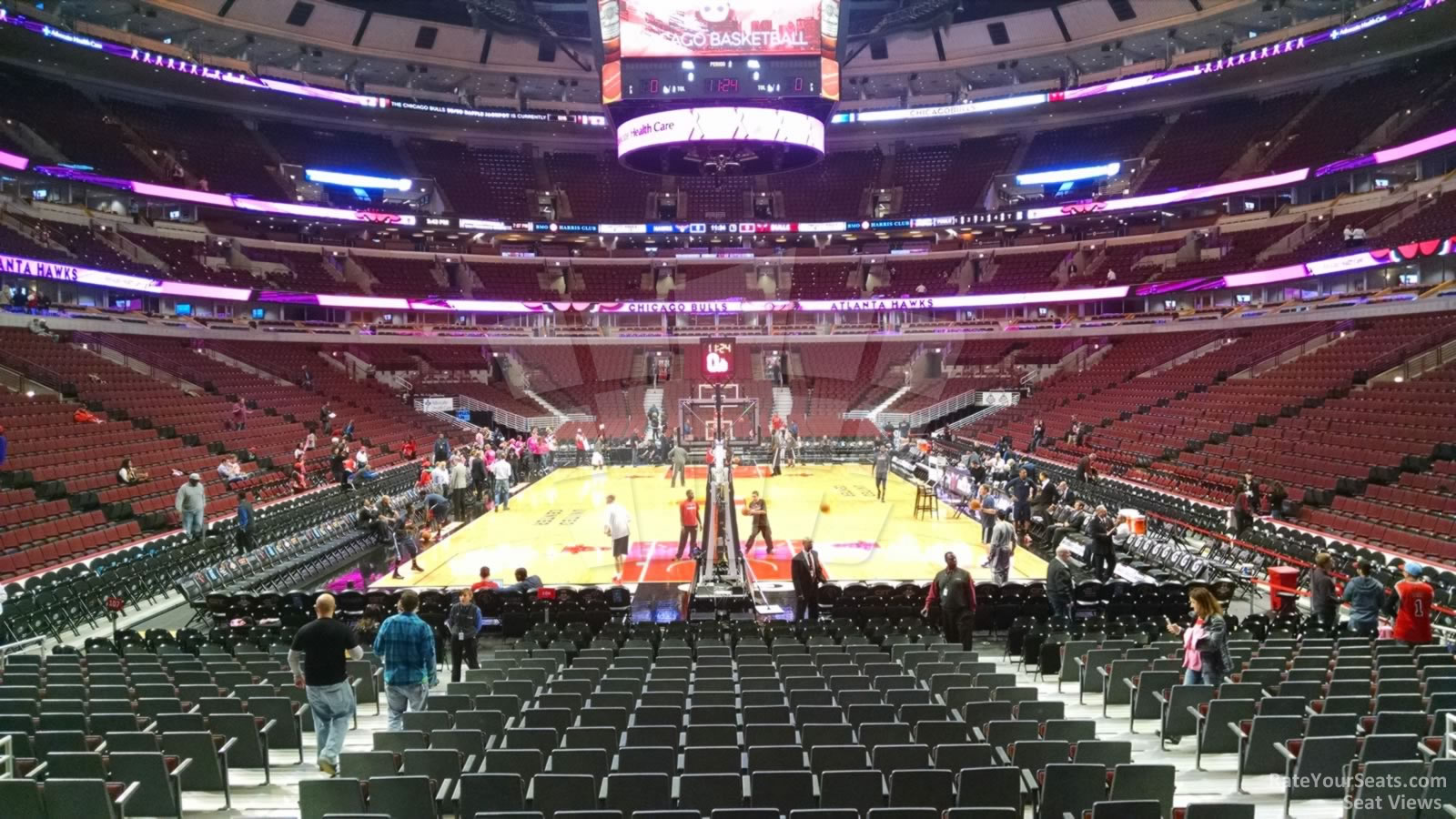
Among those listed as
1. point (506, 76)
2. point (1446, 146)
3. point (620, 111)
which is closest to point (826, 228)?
point (506, 76)

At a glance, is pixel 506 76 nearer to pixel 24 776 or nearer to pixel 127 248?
pixel 127 248

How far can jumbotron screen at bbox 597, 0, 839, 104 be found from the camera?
23531 mm

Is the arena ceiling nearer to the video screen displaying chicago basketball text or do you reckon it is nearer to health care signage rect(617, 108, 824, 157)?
the video screen displaying chicago basketball text

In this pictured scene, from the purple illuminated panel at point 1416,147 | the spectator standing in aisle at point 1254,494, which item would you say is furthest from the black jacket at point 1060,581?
the purple illuminated panel at point 1416,147

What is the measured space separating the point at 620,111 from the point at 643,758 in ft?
75.9

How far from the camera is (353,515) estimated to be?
19922mm

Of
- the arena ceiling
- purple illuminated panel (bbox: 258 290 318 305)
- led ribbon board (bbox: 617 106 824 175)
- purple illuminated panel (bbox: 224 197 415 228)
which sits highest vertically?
the arena ceiling

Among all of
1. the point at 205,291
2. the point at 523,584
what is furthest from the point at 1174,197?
the point at 205,291

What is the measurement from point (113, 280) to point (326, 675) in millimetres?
33147

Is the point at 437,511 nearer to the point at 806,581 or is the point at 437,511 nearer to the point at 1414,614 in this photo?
the point at 806,581

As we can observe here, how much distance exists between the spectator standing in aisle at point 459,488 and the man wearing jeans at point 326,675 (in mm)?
15198

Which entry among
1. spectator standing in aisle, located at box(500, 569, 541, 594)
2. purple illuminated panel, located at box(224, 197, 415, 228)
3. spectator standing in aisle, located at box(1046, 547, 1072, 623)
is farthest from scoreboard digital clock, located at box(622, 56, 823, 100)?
purple illuminated panel, located at box(224, 197, 415, 228)

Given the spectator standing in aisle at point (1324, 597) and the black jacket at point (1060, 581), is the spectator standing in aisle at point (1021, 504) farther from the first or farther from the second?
the spectator standing in aisle at point (1324, 597)

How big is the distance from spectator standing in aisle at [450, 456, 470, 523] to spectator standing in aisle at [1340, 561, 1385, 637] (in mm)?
17881
